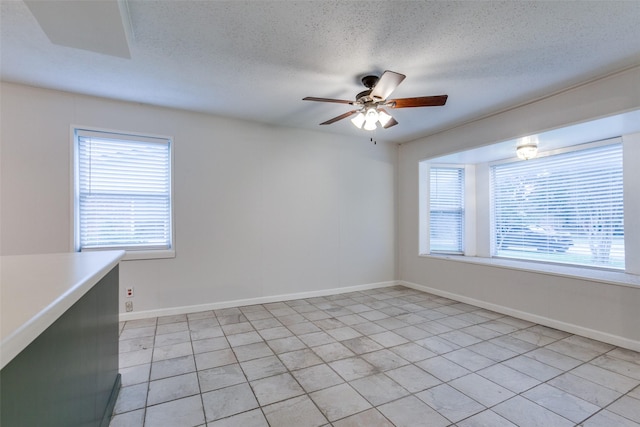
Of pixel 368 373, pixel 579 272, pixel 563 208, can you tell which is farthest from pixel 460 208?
pixel 368 373

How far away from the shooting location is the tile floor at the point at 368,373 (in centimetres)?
179

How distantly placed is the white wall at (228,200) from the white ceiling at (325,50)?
38 cm

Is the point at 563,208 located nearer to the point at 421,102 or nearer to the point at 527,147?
the point at 527,147

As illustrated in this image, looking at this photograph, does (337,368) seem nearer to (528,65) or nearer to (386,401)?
(386,401)

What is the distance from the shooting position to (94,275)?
131 centimetres

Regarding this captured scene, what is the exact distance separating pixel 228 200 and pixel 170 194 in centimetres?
70

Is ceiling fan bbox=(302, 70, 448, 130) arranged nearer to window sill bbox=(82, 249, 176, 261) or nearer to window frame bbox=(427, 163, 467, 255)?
window frame bbox=(427, 163, 467, 255)

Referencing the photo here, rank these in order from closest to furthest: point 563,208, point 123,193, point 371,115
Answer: point 371,115 < point 123,193 < point 563,208

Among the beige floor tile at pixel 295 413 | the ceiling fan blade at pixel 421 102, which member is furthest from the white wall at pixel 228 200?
the beige floor tile at pixel 295 413

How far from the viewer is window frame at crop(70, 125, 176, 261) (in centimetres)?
316

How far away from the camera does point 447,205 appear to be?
16.3 ft

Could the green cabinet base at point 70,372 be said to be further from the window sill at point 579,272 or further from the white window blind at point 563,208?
the white window blind at point 563,208

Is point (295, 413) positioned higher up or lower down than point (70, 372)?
lower down

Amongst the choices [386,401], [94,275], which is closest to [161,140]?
[94,275]
